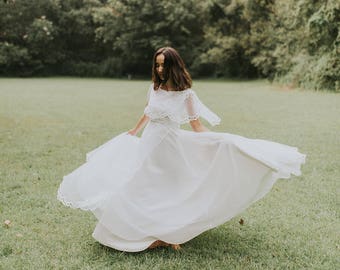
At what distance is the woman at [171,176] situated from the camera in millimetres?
4152

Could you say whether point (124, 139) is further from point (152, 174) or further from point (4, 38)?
point (4, 38)

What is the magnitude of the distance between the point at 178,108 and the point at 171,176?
70 cm

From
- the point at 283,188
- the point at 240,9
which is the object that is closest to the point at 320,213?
the point at 283,188

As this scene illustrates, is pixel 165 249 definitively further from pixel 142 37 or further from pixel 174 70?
pixel 142 37

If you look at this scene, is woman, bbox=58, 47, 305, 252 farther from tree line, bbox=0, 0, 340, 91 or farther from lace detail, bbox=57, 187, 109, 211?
tree line, bbox=0, 0, 340, 91

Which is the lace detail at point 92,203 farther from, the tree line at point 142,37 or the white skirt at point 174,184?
the tree line at point 142,37

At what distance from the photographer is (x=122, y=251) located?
443 cm

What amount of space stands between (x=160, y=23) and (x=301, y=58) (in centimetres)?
1482

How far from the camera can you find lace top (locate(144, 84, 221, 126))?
4.49 m

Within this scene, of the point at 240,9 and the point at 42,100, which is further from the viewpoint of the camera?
the point at 240,9

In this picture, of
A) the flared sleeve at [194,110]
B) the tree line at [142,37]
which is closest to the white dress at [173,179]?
the flared sleeve at [194,110]

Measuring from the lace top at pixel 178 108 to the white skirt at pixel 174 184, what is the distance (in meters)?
0.11

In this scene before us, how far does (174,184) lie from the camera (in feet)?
14.6

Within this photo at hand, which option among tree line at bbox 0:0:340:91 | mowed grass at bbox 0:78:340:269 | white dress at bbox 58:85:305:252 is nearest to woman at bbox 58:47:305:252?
white dress at bbox 58:85:305:252
